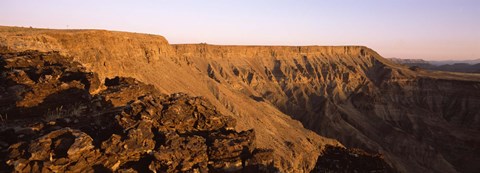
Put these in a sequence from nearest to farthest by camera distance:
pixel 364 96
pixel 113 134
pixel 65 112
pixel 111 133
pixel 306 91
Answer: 1. pixel 113 134
2. pixel 111 133
3. pixel 65 112
4. pixel 364 96
5. pixel 306 91

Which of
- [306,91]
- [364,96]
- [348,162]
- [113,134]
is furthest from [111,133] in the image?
[306,91]

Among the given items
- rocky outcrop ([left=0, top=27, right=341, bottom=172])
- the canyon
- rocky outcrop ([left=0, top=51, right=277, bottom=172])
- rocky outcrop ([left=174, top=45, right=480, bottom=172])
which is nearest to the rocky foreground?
rocky outcrop ([left=0, top=51, right=277, bottom=172])

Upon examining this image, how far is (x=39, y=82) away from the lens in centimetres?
1658

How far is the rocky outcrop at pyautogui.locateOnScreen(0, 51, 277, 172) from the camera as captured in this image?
35.0 feet

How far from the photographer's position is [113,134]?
38.9 ft

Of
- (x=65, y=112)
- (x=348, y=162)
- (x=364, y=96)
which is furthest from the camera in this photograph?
(x=364, y=96)

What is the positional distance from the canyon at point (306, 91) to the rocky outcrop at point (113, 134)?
1.99m

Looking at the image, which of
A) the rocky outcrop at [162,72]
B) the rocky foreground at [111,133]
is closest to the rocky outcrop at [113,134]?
the rocky foreground at [111,133]

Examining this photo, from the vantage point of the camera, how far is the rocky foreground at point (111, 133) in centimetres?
1074

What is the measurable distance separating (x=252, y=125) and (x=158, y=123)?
30231 mm

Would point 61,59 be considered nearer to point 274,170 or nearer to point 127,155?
point 127,155

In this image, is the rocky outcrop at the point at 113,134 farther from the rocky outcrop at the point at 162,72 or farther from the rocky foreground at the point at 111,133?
the rocky outcrop at the point at 162,72

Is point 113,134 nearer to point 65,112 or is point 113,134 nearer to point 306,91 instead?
point 65,112

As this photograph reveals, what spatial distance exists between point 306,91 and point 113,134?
3418 inches
